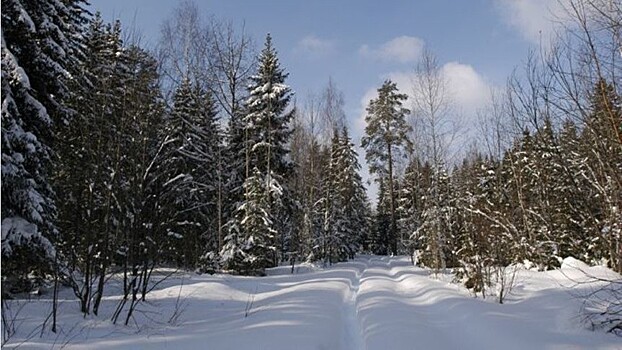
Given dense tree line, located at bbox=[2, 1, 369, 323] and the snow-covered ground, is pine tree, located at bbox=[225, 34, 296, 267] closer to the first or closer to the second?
dense tree line, located at bbox=[2, 1, 369, 323]

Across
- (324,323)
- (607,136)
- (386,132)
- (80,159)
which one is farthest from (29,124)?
(386,132)

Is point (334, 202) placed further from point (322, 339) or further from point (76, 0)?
point (322, 339)

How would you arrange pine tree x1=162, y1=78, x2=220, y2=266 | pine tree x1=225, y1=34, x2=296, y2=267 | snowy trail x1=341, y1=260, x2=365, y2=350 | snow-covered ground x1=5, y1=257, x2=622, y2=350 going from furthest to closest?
pine tree x1=225, y1=34, x2=296, y2=267
pine tree x1=162, y1=78, x2=220, y2=266
snowy trail x1=341, y1=260, x2=365, y2=350
snow-covered ground x1=5, y1=257, x2=622, y2=350

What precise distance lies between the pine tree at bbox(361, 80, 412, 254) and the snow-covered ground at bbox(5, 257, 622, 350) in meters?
29.5

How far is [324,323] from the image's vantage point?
7.66 meters

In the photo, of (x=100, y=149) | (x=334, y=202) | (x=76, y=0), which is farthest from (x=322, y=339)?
(x=334, y=202)

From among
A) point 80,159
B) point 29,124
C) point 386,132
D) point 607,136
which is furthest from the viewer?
point 386,132

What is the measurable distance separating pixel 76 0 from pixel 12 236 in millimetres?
8245

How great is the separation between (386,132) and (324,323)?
3428 cm

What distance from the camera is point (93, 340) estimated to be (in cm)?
550

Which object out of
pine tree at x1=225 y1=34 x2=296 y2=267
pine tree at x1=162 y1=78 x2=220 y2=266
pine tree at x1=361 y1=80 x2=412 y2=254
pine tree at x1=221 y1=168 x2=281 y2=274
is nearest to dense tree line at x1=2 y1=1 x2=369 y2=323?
pine tree at x1=162 y1=78 x2=220 y2=266

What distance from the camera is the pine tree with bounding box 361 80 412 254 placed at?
4031 cm

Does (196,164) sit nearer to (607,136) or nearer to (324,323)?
(324,323)

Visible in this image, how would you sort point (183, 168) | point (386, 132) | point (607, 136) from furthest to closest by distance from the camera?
point (386, 132), point (183, 168), point (607, 136)
